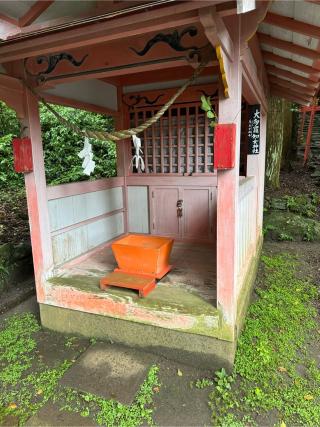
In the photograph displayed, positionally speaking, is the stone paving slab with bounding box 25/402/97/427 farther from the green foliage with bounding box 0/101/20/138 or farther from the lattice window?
the green foliage with bounding box 0/101/20/138

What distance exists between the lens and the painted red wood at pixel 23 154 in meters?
3.27

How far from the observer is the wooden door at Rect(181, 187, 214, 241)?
5.01m

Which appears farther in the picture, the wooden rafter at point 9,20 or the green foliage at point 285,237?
the green foliage at point 285,237

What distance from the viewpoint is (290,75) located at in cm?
441

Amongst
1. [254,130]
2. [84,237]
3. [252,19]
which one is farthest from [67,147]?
[252,19]

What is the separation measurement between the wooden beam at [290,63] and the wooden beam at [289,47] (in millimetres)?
476

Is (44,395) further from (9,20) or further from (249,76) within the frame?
(249,76)

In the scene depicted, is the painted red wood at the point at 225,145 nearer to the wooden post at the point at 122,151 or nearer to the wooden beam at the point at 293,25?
the wooden beam at the point at 293,25

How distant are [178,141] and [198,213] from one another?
4.18 feet

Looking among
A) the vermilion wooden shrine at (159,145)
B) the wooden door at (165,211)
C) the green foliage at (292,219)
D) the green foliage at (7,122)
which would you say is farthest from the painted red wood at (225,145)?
the green foliage at (7,122)

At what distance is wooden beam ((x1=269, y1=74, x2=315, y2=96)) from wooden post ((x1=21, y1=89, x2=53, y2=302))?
3789 mm

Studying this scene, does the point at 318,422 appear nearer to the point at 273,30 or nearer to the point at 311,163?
the point at 273,30

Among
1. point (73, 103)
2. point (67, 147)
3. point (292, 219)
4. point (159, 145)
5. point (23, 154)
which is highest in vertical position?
point (73, 103)

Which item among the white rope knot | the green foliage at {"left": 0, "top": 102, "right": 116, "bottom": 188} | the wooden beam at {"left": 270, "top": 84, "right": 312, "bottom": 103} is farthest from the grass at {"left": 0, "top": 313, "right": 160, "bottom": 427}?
the green foliage at {"left": 0, "top": 102, "right": 116, "bottom": 188}
